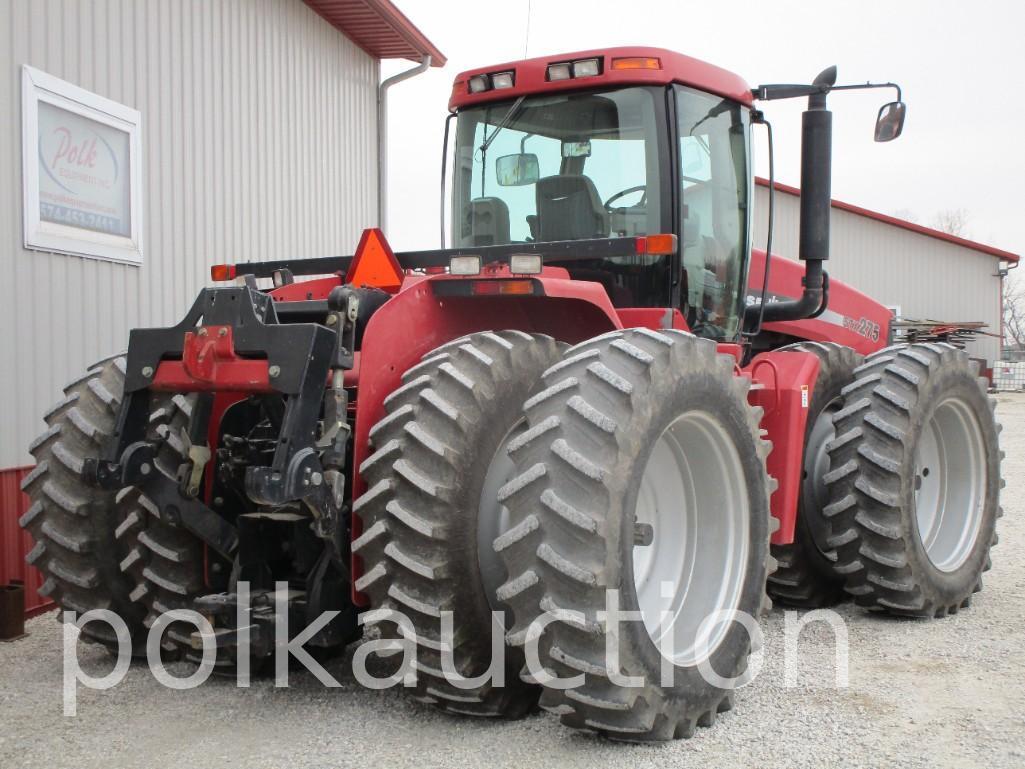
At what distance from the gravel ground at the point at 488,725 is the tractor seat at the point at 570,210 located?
2186 millimetres

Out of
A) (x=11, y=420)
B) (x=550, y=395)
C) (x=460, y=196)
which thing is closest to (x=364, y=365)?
(x=550, y=395)

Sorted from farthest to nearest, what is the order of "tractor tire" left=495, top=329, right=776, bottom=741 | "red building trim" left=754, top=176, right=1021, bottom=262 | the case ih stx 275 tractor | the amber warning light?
"red building trim" left=754, top=176, right=1021, bottom=262
the amber warning light
the case ih stx 275 tractor
"tractor tire" left=495, top=329, right=776, bottom=741

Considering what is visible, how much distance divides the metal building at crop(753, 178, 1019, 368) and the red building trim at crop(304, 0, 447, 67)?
1665cm

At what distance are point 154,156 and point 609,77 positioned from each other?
3719 mm

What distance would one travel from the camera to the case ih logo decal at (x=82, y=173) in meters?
6.21

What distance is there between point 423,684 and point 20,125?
4179 millimetres

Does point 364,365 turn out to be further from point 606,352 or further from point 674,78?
point 674,78

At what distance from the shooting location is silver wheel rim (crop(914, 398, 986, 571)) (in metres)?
6.25

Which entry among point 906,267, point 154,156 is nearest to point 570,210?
point 154,156

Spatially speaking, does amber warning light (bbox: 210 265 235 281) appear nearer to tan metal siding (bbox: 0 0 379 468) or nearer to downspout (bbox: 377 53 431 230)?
tan metal siding (bbox: 0 0 379 468)

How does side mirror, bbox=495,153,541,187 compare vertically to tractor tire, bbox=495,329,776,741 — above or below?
above

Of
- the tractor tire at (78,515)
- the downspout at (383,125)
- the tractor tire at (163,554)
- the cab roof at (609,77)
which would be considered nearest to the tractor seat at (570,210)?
the cab roof at (609,77)

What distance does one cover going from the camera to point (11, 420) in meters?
5.91

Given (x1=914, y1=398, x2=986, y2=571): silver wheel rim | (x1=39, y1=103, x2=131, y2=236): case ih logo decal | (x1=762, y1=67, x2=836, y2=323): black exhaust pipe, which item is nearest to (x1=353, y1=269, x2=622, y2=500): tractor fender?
(x1=762, y1=67, x2=836, y2=323): black exhaust pipe
